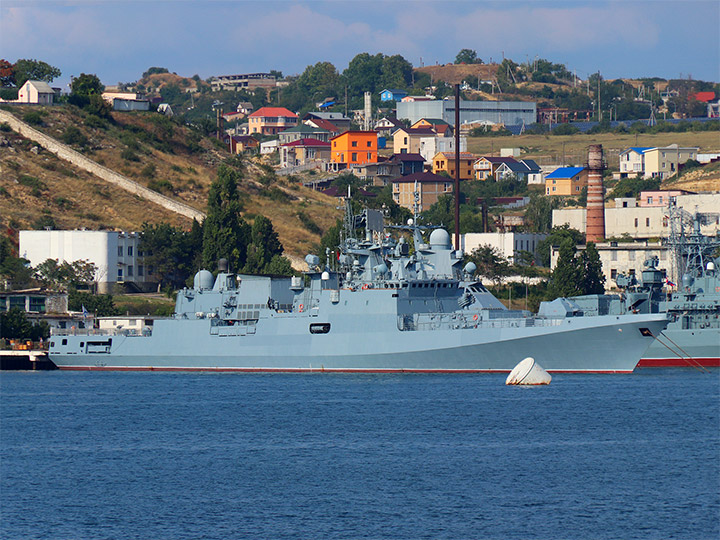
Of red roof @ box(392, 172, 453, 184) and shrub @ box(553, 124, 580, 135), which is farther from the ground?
shrub @ box(553, 124, 580, 135)

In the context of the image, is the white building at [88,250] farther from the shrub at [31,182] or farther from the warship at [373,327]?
the warship at [373,327]

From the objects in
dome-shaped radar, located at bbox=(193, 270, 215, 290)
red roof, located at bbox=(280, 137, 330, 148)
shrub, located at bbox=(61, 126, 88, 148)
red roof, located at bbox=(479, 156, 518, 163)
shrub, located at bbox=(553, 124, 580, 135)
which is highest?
shrub, located at bbox=(553, 124, 580, 135)

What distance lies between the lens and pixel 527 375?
4172cm

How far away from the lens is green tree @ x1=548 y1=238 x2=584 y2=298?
68688 millimetres

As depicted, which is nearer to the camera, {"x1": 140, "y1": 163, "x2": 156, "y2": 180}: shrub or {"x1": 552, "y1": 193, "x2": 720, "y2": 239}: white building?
{"x1": 552, "y1": 193, "x2": 720, "y2": 239}: white building

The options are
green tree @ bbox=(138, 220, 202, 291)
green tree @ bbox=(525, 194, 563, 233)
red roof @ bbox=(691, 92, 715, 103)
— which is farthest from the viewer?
red roof @ bbox=(691, 92, 715, 103)

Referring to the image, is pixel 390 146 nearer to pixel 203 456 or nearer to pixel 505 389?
pixel 505 389

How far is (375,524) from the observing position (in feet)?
73.9

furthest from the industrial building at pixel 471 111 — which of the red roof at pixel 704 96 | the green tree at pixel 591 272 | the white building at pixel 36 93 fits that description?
the green tree at pixel 591 272

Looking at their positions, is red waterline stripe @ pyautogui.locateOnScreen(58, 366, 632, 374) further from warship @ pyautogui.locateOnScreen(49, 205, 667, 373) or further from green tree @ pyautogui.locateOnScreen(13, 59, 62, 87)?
green tree @ pyautogui.locateOnScreen(13, 59, 62, 87)

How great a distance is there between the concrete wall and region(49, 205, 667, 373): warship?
30.1 meters

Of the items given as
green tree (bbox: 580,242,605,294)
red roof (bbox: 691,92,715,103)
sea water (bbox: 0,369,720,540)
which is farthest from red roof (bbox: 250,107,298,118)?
sea water (bbox: 0,369,720,540)

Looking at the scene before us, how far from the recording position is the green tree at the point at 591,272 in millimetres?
69688

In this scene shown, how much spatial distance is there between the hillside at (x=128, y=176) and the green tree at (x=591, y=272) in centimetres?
1957
